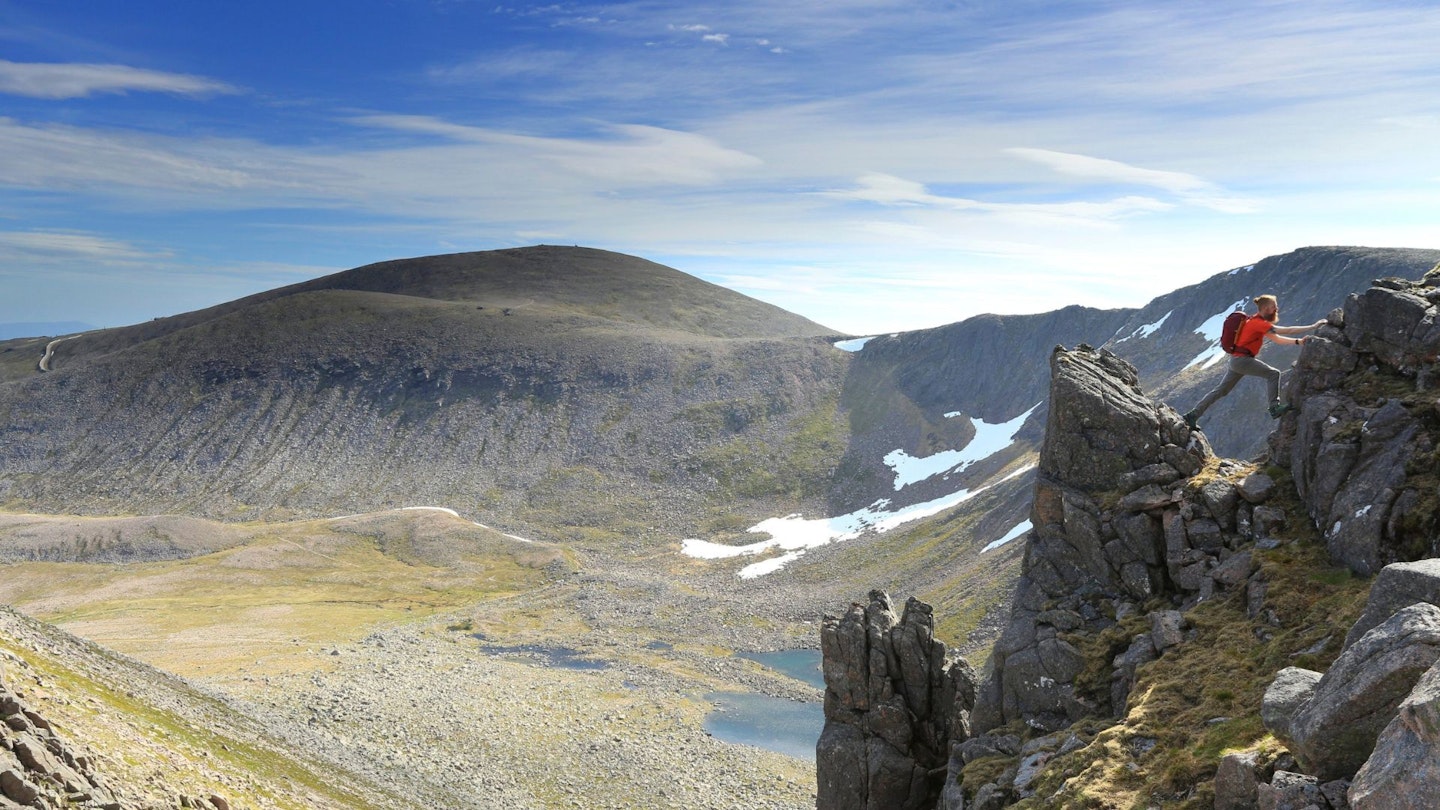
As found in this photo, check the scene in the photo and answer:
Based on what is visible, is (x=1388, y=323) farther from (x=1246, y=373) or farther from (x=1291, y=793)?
(x=1291, y=793)

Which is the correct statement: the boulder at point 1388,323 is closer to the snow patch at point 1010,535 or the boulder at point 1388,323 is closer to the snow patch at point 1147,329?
the snow patch at point 1010,535

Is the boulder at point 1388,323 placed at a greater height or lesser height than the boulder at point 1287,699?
greater

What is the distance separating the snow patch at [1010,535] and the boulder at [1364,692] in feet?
319

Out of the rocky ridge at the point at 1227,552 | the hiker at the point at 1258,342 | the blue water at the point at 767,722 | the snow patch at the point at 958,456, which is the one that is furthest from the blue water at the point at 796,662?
the snow patch at the point at 958,456

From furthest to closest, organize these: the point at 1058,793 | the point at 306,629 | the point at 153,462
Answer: the point at 153,462 < the point at 306,629 < the point at 1058,793

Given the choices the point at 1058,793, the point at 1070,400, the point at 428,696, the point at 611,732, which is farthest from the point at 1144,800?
the point at 428,696

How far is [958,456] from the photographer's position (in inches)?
6762

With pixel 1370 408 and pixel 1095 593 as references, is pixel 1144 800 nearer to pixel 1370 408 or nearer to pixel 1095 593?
pixel 1095 593

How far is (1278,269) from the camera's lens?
15388cm

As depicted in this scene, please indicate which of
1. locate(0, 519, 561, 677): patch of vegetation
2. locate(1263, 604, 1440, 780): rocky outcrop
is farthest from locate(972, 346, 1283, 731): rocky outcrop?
locate(0, 519, 561, 677): patch of vegetation

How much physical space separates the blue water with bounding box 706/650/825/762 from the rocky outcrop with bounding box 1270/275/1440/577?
173ft

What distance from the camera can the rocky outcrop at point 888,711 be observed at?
35.5 meters

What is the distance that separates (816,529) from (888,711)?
120 metres

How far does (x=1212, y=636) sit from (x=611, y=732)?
59.0 meters
